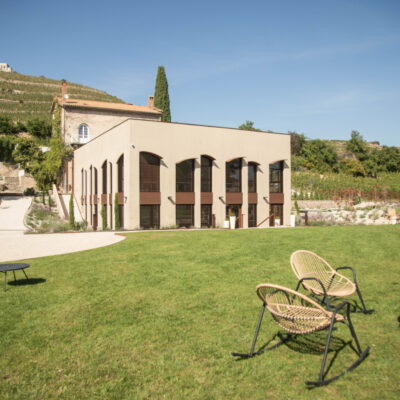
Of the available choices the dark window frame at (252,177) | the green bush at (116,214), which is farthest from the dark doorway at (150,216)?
the dark window frame at (252,177)

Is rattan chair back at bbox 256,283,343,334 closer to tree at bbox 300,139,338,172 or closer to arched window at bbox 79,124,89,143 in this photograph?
arched window at bbox 79,124,89,143

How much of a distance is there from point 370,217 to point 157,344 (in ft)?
81.1

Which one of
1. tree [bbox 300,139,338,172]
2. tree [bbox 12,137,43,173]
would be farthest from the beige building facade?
tree [bbox 300,139,338,172]

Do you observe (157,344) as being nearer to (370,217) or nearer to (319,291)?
(319,291)

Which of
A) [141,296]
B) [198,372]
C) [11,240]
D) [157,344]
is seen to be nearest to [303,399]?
[198,372]

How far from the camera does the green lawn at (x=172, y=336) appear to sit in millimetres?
3646

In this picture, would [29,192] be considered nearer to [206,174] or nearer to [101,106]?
[101,106]

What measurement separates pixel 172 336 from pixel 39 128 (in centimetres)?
6088

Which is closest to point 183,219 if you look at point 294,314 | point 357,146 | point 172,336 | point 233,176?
point 233,176

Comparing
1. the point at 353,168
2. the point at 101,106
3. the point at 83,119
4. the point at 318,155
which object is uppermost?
the point at 101,106

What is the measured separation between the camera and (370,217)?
25703mm

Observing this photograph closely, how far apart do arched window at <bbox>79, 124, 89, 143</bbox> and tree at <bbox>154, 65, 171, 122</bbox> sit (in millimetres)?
11133

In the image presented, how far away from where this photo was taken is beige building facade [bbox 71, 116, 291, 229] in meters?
23.1

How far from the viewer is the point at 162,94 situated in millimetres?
50406
